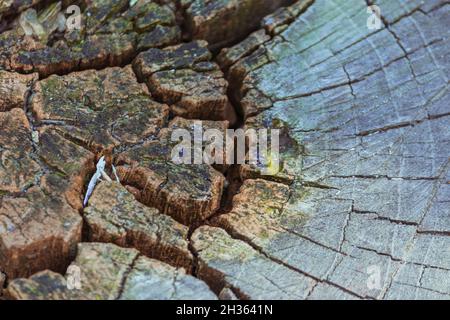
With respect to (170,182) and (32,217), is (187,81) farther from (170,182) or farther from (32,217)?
(32,217)

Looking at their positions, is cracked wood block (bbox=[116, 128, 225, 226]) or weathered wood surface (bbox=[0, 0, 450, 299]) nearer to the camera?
weathered wood surface (bbox=[0, 0, 450, 299])

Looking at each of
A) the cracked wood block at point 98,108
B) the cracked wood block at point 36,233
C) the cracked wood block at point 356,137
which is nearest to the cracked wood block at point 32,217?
the cracked wood block at point 36,233

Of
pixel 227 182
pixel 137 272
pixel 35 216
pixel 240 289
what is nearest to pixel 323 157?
pixel 227 182

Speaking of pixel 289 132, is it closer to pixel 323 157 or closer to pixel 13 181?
pixel 323 157

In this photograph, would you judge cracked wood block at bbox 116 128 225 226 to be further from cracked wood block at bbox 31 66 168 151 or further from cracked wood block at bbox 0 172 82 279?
cracked wood block at bbox 0 172 82 279

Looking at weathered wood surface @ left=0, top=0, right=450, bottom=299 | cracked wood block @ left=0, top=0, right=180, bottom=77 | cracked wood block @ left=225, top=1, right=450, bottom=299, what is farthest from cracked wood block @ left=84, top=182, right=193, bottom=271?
cracked wood block @ left=0, top=0, right=180, bottom=77

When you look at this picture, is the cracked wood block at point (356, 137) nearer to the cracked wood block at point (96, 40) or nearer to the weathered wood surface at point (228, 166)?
the weathered wood surface at point (228, 166)

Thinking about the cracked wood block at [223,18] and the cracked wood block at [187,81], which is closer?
the cracked wood block at [187,81]
